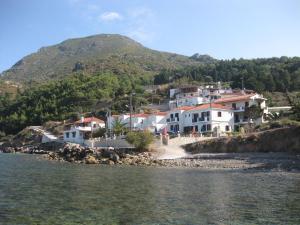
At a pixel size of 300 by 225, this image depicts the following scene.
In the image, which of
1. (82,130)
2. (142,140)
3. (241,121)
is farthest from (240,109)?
(82,130)

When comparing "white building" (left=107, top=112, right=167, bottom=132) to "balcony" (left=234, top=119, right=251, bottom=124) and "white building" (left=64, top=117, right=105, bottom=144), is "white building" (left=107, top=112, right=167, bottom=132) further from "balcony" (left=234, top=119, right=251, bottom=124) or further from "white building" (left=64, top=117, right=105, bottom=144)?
"balcony" (left=234, top=119, right=251, bottom=124)

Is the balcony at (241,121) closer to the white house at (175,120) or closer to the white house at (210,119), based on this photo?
the white house at (210,119)

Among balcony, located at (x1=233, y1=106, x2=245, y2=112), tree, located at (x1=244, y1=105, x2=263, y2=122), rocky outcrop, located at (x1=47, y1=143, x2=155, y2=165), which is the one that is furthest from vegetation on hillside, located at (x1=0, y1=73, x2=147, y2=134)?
rocky outcrop, located at (x1=47, y1=143, x2=155, y2=165)

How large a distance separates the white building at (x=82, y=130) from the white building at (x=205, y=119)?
23.7m

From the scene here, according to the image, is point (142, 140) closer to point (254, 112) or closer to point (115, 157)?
point (115, 157)

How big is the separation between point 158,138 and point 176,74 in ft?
372

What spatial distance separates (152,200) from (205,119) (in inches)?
2219

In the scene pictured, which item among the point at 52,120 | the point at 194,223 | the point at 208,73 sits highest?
the point at 208,73

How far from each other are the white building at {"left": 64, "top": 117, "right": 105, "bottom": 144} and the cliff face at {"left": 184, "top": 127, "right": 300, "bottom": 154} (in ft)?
128

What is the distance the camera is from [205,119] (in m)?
82.6

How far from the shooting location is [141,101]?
→ 138 metres

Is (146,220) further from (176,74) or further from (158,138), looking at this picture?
(176,74)

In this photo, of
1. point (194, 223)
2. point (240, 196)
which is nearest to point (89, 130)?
point (240, 196)

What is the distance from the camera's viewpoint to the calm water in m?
21.7
